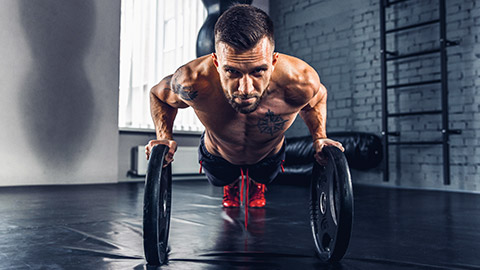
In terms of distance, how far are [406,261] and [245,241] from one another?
653 millimetres

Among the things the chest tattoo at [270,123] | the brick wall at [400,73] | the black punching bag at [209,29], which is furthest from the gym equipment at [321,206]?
the brick wall at [400,73]

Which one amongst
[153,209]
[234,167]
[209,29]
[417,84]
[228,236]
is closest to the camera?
[153,209]

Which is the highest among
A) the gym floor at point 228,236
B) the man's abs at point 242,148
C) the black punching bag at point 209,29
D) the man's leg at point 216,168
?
the black punching bag at point 209,29

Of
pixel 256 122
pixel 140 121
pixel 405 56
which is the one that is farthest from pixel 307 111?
pixel 140 121

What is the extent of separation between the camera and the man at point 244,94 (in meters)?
1.22

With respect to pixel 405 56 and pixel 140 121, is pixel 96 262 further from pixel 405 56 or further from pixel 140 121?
pixel 405 56

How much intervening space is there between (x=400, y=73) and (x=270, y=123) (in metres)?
3.92

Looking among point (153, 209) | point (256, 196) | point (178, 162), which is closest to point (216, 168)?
point (256, 196)

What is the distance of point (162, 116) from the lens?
1683 mm

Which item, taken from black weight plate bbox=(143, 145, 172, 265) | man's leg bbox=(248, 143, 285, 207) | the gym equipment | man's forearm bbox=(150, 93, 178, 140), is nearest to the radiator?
man's leg bbox=(248, 143, 285, 207)

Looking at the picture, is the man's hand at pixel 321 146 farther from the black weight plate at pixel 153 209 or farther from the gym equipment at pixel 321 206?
the black weight plate at pixel 153 209

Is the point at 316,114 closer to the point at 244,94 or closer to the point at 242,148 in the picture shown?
the point at 242,148

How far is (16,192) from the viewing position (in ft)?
11.6

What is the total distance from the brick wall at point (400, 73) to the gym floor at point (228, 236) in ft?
5.40
